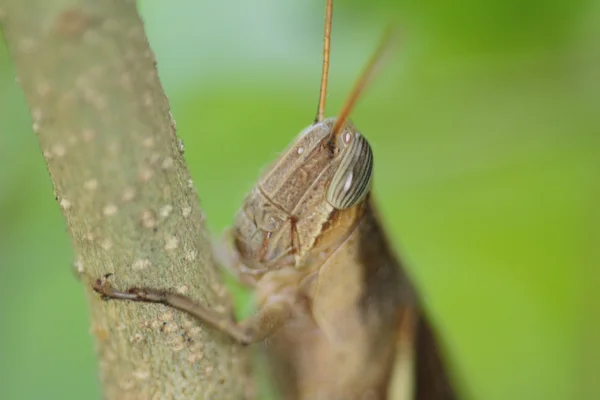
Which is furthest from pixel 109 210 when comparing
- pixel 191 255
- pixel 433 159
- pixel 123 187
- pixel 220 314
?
pixel 433 159

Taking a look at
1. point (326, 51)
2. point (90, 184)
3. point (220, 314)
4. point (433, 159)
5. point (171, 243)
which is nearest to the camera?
point (90, 184)

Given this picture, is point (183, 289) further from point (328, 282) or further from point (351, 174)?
point (328, 282)

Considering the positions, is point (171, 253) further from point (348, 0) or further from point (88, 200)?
point (348, 0)

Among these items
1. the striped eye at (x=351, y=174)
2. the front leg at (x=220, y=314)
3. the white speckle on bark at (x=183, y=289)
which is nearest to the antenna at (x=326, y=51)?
the striped eye at (x=351, y=174)

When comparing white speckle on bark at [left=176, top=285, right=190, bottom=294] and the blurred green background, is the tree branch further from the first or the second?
the blurred green background

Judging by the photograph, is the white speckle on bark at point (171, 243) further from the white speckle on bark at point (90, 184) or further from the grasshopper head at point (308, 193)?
the grasshopper head at point (308, 193)

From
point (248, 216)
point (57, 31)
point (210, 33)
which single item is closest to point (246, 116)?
point (210, 33)

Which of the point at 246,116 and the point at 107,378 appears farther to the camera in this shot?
the point at 246,116
